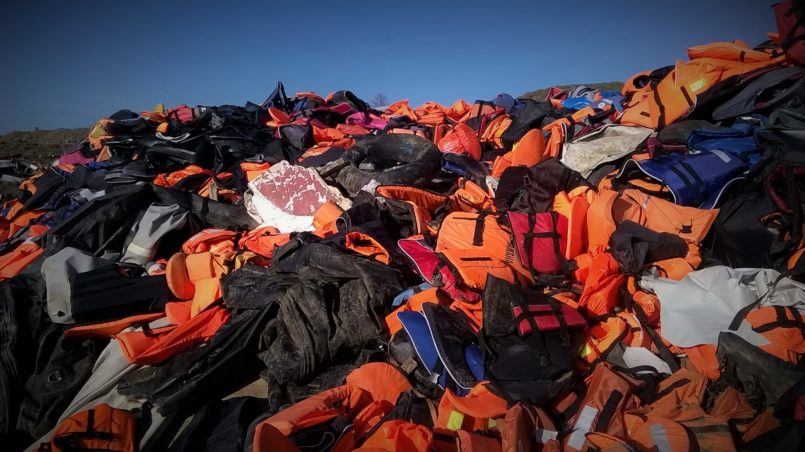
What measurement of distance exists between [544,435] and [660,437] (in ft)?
1.57

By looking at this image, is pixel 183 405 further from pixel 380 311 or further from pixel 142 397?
pixel 380 311

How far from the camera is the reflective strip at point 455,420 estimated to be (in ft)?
5.80

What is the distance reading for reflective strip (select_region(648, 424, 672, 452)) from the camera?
4.78ft

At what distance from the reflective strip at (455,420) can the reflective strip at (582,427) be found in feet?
1.67

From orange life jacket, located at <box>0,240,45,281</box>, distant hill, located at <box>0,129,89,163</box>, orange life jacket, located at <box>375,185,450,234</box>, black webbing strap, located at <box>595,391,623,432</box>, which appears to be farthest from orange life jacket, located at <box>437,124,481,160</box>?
distant hill, located at <box>0,129,89,163</box>

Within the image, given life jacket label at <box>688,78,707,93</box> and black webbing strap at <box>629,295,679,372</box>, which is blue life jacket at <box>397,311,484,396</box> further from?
life jacket label at <box>688,78,707,93</box>

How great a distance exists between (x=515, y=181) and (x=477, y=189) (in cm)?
51

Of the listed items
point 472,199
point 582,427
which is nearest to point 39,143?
point 472,199

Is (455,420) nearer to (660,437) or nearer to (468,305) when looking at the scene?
(468,305)

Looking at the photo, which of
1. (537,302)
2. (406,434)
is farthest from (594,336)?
(406,434)

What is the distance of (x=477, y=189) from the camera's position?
3.78m

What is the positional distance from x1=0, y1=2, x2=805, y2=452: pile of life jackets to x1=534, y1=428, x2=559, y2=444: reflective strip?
0.02 m

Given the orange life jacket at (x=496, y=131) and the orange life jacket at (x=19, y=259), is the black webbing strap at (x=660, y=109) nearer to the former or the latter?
the orange life jacket at (x=496, y=131)

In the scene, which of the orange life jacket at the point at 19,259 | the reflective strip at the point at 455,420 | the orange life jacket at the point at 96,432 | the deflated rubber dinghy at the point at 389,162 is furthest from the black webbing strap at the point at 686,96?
the orange life jacket at the point at 19,259
